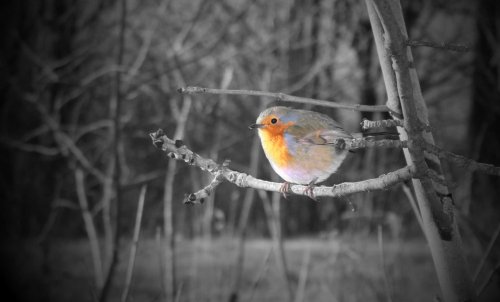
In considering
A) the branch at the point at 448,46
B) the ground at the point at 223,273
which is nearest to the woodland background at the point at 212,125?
the ground at the point at 223,273

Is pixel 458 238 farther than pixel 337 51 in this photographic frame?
No

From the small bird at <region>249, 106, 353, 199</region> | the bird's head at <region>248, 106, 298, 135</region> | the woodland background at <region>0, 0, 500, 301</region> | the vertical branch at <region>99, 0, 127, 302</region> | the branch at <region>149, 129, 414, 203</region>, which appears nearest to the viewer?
the branch at <region>149, 129, 414, 203</region>

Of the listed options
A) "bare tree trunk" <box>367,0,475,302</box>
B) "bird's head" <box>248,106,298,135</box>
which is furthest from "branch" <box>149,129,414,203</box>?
"bird's head" <box>248,106,298,135</box>

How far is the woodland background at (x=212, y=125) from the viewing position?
12.0 ft

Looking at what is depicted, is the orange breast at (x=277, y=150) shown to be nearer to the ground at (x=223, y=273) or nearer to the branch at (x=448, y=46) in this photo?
the branch at (x=448, y=46)

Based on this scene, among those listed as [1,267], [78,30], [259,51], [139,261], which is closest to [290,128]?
[259,51]

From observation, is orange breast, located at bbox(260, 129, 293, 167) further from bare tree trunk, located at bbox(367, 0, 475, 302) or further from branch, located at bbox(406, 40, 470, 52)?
branch, located at bbox(406, 40, 470, 52)

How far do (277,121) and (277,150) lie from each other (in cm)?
13

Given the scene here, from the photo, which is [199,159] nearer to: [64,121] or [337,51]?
[337,51]

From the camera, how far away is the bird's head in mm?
1510

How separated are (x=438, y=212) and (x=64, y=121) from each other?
762 cm

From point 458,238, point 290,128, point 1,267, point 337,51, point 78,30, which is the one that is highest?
point 78,30

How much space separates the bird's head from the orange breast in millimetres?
24

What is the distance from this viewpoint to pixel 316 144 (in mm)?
1317
